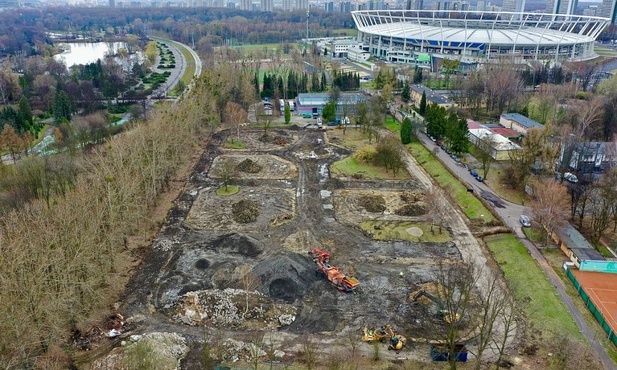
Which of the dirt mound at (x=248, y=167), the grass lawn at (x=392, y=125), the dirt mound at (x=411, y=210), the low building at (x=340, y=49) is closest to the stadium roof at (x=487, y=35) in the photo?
the low building at (x=340, y=49)

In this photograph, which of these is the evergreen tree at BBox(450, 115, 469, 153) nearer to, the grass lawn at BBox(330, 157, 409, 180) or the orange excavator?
the grass lawn at BBox(330, 157, 409, 180)

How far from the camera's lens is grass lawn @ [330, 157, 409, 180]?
37562 millimetres

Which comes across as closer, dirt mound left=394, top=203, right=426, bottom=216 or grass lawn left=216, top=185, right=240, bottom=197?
dirt mound left=394, top=203, right=426, bottom=216

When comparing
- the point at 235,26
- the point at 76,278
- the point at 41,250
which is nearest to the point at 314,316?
the point at 76,278

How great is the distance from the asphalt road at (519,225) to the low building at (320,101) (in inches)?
442

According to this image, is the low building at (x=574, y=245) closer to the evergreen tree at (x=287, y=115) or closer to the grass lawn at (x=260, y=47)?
the evergreen tree at (x=287, y=115)

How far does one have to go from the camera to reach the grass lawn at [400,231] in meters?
27.9

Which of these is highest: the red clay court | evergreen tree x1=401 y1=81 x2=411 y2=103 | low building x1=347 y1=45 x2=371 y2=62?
low building x1=347 y1=45 x2=371 y2=62

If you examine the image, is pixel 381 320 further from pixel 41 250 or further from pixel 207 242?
pixel 41 250

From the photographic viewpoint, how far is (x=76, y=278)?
64.1 ft

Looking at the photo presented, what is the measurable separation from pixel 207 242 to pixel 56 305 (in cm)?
1048

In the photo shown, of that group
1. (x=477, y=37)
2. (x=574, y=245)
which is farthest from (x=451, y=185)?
(x=477, y=37)

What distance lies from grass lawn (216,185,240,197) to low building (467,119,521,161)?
22586mm

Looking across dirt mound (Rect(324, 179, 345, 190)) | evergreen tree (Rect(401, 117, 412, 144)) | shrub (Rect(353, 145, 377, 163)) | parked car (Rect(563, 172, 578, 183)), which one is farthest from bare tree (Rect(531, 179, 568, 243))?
evergreen tree (Rect(401, 117, 412, 144))
